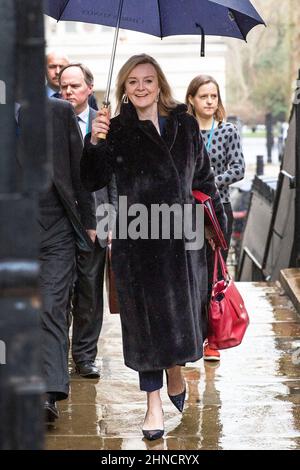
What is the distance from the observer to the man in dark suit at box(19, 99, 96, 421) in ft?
18.6

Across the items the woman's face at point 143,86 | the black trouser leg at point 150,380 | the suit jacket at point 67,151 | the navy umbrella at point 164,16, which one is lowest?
the black trouser leg at point 150,380

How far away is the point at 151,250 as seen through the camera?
5.35 meters

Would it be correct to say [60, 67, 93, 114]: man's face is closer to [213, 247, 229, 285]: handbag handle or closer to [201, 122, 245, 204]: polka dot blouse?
[201, 122, 245, 204]: polka dot blouse

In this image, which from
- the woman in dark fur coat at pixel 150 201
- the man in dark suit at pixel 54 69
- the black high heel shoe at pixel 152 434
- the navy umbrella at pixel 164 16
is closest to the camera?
the woman in dark fur coat at pixel 150 201

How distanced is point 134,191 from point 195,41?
26902 mm

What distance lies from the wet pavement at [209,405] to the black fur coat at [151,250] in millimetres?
445

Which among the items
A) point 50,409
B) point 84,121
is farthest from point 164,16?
point 50,409

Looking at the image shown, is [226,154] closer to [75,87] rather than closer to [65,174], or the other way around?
[75,87]

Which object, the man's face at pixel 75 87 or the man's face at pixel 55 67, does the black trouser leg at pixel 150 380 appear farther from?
the man's face at pixel 55 67

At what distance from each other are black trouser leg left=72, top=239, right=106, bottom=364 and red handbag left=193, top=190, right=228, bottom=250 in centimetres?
124

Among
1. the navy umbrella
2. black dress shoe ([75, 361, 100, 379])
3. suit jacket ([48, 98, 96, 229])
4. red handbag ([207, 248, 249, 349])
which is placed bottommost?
black dress shoe ([75, 361, 100, 379])

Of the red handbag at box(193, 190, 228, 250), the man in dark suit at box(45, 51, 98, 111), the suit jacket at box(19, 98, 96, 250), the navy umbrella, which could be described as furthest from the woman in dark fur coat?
the man in dark suit at box(45, 51, 98, 111)

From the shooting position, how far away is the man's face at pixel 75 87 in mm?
6980

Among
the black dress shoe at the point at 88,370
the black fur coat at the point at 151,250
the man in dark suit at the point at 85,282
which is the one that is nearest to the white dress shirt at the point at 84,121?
the man in dark suit at the point at 85,282
